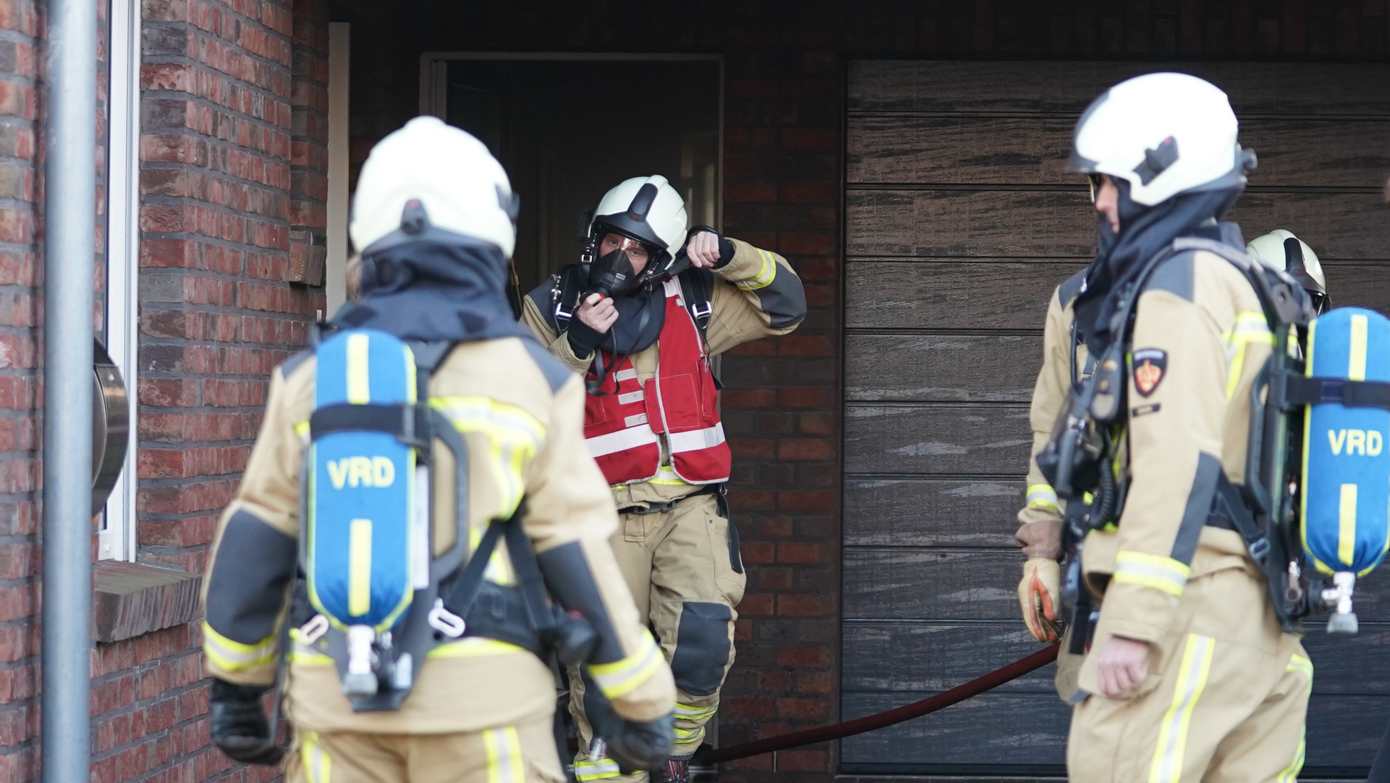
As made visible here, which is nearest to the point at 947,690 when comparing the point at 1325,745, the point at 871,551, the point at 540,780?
the point at 871,551

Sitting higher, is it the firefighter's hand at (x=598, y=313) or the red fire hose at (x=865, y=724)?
the firefighter's hand at (x=598, y=313)

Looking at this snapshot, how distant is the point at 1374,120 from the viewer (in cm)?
669

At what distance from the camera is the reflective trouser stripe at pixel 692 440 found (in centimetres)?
554

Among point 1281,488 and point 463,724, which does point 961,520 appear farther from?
point 463,724

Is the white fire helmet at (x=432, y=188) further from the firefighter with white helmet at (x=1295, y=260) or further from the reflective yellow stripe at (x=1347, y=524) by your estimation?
the firefighter with white helmet at (x=1295, y=260)

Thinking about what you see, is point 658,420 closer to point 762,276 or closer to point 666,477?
point 666,477

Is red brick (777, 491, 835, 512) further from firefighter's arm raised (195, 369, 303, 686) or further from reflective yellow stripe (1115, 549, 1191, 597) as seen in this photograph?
firefighter's arm raised (195, 369, 303, 686)

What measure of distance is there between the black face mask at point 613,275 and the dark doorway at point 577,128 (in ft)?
4.37

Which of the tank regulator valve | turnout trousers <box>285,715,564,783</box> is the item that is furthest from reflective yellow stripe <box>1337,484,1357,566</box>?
turnout trousers <box>285,715,564,783</box>

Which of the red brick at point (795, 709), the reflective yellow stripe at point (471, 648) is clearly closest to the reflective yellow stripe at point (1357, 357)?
the reflective yellow stripe at point (471, 648)

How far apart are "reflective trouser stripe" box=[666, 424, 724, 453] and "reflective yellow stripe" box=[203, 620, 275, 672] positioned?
8.30ft

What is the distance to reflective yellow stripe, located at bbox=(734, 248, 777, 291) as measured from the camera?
5652 mm

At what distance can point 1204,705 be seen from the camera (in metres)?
3.48

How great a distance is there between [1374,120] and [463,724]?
192 inches
